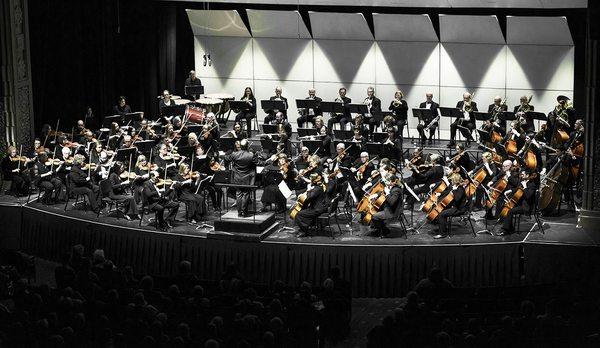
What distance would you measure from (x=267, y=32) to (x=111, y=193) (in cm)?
949

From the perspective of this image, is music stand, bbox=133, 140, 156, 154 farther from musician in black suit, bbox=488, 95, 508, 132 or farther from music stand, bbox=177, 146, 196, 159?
musician in black suit, bbox=488, 95, 508, 132

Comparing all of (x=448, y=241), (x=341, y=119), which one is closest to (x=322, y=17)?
(x=341, y=119)

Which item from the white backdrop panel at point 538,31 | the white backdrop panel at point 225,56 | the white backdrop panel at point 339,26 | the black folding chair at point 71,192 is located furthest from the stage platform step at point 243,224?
the white backdrop panel at point 225,56

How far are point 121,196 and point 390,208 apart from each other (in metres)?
5.54

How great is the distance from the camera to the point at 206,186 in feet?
71.1

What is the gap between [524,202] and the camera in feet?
65.1

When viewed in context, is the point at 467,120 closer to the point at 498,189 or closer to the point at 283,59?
the point at 498,189

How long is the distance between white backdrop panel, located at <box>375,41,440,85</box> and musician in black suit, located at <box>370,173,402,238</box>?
8646mm

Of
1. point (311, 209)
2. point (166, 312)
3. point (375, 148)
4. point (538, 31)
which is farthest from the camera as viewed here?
point (538, 31)

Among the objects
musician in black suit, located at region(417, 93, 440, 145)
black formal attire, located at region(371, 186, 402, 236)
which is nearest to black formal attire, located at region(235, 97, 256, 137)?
musician in black suit, located at region(417, 93, 440, 145)

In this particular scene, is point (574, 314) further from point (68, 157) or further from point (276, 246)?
point (68, 157)

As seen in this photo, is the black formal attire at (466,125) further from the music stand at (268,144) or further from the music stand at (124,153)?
the music stand at (124,153)

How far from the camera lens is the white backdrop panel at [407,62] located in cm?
2812

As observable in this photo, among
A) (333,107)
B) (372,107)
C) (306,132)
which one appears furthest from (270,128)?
(372,107)
